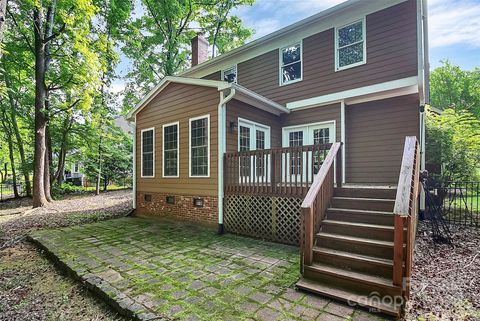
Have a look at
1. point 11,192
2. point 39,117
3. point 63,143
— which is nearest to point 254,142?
point 39,117

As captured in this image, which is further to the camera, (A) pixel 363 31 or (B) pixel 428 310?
(A) pixel 363 31

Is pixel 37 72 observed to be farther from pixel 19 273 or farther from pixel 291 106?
pixel 291 106

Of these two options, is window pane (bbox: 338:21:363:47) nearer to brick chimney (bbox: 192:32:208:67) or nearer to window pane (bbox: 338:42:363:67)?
window pane (bbox: 338:42:363:67)

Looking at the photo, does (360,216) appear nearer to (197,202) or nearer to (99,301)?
(99,301)

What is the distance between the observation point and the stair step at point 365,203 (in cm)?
417

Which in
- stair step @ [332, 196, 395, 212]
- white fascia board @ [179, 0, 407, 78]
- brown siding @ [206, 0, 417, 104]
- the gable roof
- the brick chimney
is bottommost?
stair step @ [332, 196, 395, 212]

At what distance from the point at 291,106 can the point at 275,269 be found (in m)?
5.72

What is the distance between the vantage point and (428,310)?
2781mm

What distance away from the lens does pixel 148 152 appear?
29.1ft

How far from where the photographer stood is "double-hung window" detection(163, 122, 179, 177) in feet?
25.6

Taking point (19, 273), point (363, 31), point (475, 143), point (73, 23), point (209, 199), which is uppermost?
point (73, 23)

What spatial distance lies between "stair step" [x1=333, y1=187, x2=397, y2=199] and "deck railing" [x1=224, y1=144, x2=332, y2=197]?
0.63 metres

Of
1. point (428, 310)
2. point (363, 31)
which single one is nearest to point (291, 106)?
point (363, 31)

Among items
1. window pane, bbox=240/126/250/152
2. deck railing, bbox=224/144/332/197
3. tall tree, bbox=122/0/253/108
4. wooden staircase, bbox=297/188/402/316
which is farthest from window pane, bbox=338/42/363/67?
tall tree, bbox=122/0/253/108
